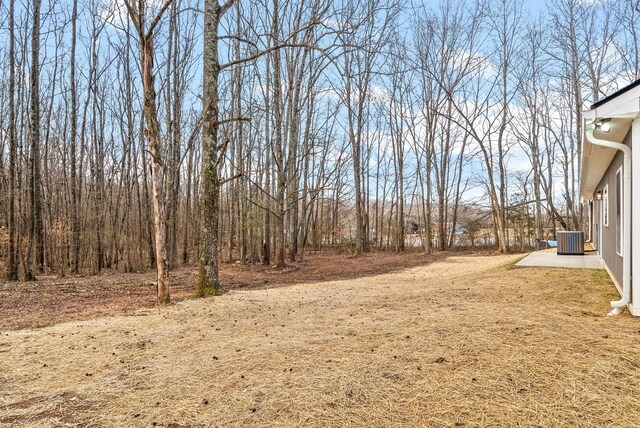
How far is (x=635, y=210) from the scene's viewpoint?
14.6 feet

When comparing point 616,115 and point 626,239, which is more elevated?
point 616,115

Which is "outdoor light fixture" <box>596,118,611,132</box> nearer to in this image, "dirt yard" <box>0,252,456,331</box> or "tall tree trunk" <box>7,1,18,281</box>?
"dirt yard" <box>0,252,456,331</box>

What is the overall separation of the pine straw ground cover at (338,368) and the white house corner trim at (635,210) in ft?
0.90

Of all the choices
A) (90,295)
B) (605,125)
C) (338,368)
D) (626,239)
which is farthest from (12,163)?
(626,239)

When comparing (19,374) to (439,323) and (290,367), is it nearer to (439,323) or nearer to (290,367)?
(290,367)

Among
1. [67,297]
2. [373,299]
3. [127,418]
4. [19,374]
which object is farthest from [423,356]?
[67,297]

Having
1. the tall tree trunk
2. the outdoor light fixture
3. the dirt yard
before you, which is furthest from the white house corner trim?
the tall tree trunk

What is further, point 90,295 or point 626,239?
point 90,295

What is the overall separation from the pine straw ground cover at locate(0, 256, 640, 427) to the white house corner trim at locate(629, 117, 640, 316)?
0.90 feet

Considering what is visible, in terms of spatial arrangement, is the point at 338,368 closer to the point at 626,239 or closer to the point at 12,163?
the point at 626,239

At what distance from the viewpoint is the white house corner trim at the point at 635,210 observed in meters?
4.37

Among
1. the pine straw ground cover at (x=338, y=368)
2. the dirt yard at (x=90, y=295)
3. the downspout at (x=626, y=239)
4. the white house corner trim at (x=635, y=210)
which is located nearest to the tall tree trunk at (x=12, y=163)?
the dirt yard at (x=90, y=295)

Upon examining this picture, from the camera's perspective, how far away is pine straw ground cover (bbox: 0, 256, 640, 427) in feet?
8.20

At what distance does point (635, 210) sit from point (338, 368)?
12.6 ft
